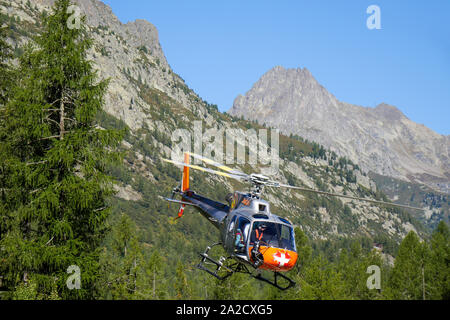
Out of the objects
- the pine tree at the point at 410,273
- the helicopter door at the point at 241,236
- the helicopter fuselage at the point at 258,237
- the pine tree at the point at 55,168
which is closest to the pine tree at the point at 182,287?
the pine tree at the point at 410,273

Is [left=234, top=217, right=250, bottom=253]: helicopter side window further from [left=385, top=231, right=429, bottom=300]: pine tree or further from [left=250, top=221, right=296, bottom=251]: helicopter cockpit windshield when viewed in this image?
[left=385, top=231, right=429, bottom=300]: pine tree

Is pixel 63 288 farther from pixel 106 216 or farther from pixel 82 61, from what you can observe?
pixel 82 61

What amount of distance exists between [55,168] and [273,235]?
9380 millimetres

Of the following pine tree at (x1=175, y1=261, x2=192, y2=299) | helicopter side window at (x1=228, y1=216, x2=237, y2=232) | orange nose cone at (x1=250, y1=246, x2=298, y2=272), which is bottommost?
pine tree at (x1=175, y1=261, x2=192, y2=299)

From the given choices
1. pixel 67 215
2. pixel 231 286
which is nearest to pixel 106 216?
pixel 67 215

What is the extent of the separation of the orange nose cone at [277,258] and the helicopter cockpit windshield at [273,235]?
25 centimetres

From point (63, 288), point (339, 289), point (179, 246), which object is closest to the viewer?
point (63, 288)

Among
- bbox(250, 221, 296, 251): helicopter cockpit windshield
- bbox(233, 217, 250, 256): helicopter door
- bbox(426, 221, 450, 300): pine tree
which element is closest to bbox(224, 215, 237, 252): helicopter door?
bbox(233, 217, 250, 256): helicopter door

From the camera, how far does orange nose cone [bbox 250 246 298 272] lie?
18422mm

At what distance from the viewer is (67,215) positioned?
17.2m

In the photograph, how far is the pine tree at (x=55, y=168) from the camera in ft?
54.7

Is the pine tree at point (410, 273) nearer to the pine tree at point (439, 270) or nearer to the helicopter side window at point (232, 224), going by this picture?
the pine tree at point (439, 270)

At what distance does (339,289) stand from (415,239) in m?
31.0

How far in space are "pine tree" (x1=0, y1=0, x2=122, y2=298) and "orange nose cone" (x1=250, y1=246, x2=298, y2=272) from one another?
6790 mm
